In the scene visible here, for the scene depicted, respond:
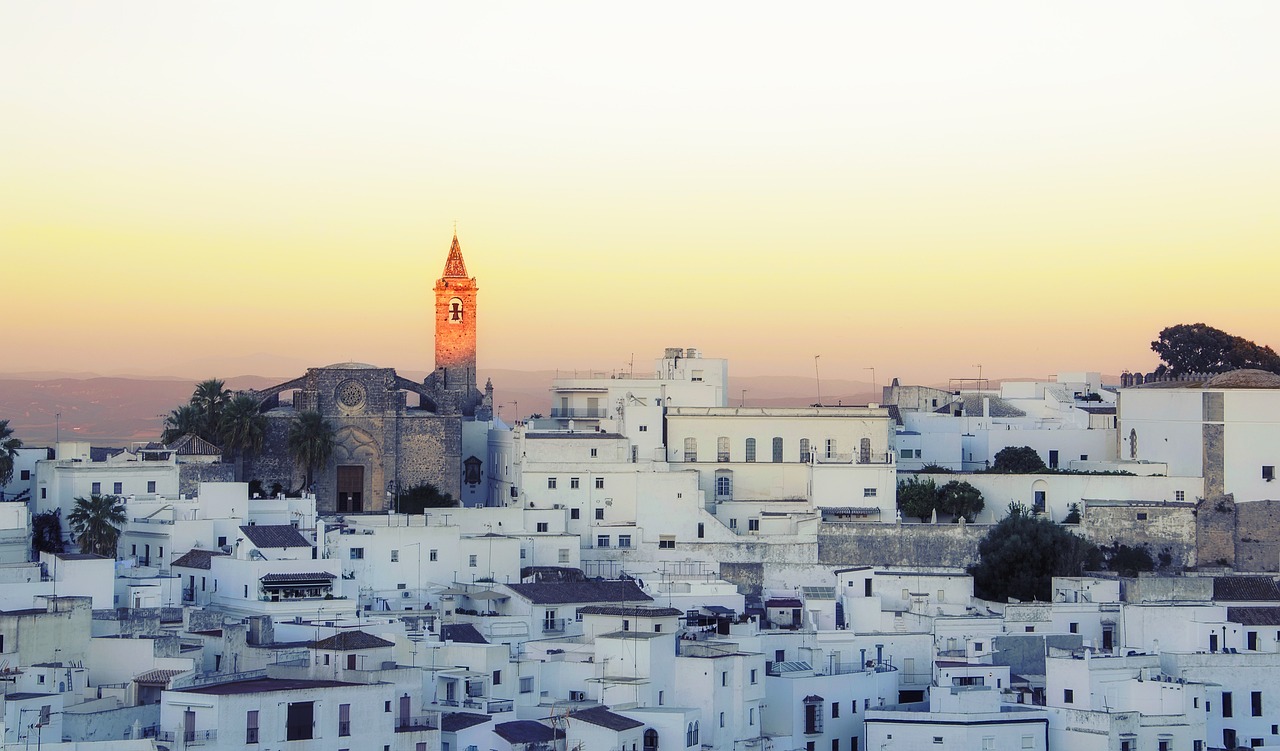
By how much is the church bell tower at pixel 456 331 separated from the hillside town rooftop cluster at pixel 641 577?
0.10 metres

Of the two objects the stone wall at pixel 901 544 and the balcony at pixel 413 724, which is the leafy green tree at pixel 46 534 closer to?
the balcony at pixel 413 724

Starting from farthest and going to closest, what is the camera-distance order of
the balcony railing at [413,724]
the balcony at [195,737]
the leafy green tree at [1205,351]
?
the leafy green tree at [1205,351], the balcony railing at [413,724], the balcony at [195,737]

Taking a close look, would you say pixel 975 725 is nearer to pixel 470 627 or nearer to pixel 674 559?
pixel 470 627

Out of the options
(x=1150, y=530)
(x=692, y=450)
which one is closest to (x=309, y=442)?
(x=692, y=450)

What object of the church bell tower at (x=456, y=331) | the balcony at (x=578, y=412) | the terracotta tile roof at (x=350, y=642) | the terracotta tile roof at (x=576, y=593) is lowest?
the terracotta tile roof at (x=350, y=642)

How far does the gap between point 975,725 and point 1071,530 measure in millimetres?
14537

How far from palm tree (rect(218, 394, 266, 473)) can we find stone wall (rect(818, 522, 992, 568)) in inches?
581

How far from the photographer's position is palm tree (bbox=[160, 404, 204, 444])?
174ft

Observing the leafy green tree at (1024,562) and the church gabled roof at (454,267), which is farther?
the church gabled roof at (454,267)

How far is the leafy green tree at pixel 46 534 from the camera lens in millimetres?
45469

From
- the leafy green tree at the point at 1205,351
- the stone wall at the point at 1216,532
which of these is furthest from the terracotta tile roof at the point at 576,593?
the leafy green tree at the point at 1205,351

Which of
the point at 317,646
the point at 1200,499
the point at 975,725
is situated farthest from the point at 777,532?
the point at 317,646

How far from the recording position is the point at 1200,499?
51.0m

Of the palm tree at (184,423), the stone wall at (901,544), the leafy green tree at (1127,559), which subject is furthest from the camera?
the palm tree at (184,423)
